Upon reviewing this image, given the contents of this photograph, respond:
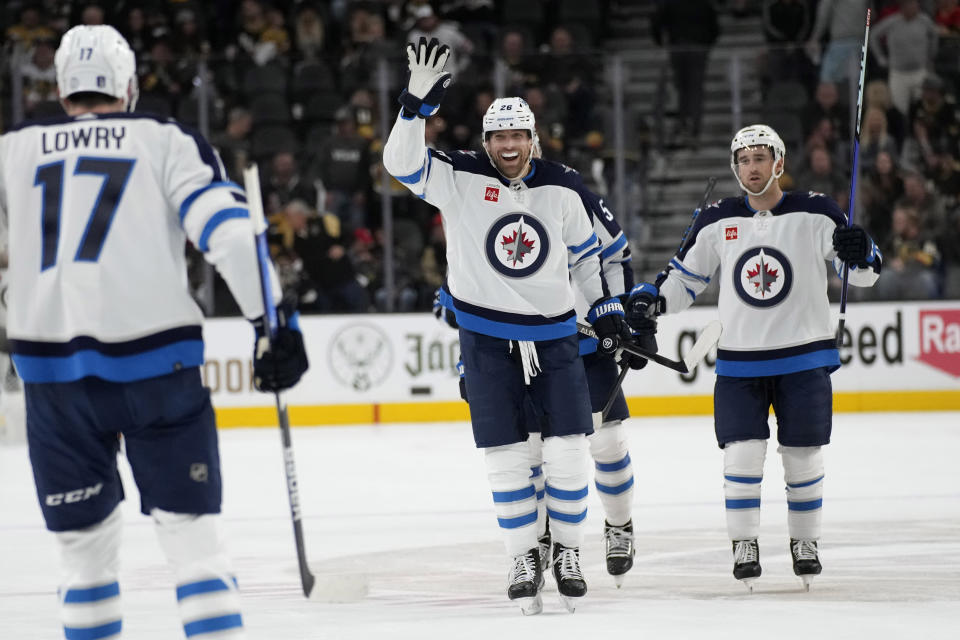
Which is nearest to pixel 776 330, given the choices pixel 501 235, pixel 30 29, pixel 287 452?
pixel 501 235

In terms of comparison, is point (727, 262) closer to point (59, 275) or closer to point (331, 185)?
point (59, 275)

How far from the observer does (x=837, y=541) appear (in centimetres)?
511

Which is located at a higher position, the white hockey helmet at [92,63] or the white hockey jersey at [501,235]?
the white hockey helmet at [92,63]

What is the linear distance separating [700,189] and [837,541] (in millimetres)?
5738

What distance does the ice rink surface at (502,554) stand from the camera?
3.86 metres

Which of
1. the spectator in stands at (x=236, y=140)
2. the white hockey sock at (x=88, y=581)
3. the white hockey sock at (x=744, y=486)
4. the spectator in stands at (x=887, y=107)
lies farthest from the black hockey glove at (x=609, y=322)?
the spectator in stands at (x=887, y=107)

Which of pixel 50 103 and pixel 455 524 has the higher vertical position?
pixel 50 103

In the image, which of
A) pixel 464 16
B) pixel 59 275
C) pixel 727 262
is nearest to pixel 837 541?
pixel 727 262

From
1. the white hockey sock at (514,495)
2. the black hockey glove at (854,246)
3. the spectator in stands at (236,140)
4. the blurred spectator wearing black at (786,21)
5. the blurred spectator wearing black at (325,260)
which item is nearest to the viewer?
the white hockey sock at (514,495)

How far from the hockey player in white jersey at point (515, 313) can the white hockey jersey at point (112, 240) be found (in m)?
1.38

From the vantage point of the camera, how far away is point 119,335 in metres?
2.76

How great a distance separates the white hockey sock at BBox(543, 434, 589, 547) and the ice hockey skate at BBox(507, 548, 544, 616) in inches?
→ 5.2

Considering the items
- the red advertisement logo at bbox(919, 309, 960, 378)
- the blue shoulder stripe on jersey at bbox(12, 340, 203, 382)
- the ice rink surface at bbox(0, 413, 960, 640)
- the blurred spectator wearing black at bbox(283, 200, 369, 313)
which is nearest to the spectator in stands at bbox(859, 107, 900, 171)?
the red advertisement logo at bbox(919, 309, 960, 378)

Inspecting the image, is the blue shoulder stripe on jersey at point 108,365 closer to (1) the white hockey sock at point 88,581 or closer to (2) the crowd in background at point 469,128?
(1) the white hockey sock at point 88,581
